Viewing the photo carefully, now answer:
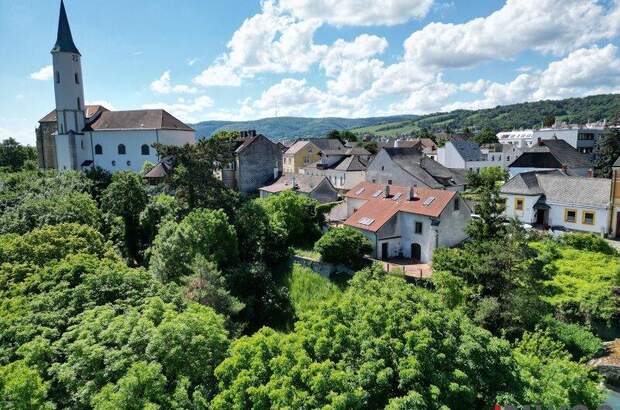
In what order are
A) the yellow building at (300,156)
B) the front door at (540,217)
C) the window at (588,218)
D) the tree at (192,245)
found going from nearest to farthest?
the tree at (192,245)
the window at (588,218)
the front door at (540,217)
the yellow building at (300,156)

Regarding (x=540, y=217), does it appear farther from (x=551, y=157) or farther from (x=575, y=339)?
(x=575, y=339)

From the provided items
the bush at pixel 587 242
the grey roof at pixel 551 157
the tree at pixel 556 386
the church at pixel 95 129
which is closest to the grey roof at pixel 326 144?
the church at pixel 95 129

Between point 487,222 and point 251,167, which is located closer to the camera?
point 487,222

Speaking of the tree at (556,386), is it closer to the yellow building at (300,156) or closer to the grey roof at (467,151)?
the grey roof at (467,151)

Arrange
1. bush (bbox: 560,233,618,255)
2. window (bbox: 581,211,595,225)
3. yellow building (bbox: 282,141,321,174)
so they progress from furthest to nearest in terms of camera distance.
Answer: yellow building (bbox: 282,141,321,174), window (bbox: 581,211,595,225), bush (bbox: 560,233,618,255)

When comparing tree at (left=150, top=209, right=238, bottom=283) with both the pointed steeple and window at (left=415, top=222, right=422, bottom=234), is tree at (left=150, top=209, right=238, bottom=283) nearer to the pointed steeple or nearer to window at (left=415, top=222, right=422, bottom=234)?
window at (left=415, top=222, right=422, bottom=234)

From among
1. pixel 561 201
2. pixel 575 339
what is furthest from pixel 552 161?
pixel 575 339

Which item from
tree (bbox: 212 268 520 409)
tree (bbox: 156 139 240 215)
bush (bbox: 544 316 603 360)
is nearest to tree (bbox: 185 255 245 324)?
tree (bbox: 212 268 520 409)
